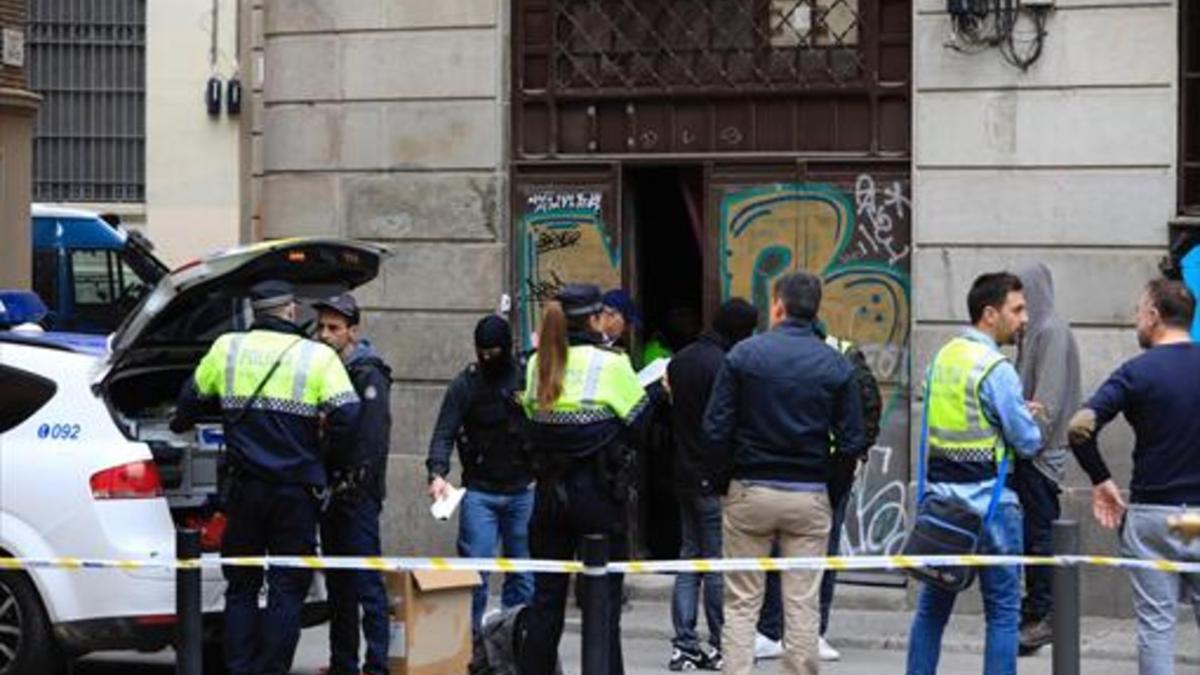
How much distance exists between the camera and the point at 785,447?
9.66 metres

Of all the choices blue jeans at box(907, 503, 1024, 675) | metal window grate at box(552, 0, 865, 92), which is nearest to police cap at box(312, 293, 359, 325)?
blue jeans at box(907, 503, 1024, 675)

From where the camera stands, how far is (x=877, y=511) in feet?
45.2

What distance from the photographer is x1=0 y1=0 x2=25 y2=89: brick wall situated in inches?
590

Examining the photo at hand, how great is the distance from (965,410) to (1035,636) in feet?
9.23

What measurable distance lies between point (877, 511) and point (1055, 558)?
18.0ft

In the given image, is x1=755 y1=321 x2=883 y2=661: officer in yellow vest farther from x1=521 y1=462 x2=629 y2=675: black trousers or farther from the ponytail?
A: the ponytail

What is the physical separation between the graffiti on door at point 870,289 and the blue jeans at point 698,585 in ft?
6.98

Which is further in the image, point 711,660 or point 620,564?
point 711,660

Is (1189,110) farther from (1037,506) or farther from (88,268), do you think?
(88,268)

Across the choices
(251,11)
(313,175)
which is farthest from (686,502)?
(251,11)

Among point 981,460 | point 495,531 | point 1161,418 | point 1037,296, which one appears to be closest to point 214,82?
point 495,531

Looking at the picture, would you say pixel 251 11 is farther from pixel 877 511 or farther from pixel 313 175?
pixel 877 511

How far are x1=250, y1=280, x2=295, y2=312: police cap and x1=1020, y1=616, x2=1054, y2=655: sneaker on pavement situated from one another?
4.37m

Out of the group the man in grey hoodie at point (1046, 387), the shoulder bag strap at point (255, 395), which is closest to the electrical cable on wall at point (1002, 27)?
the man in grey hoodie at point (1046, 387)
